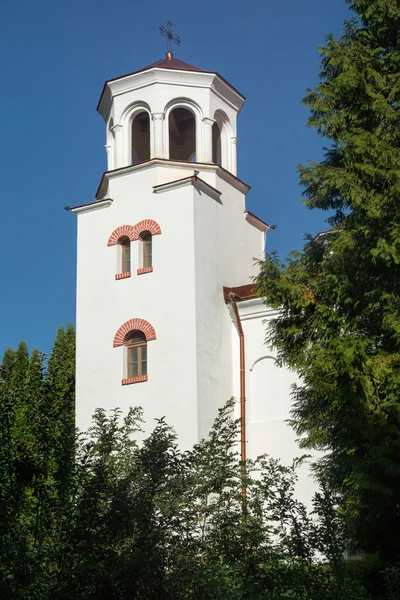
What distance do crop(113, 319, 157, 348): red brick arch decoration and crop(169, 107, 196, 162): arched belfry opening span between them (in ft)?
17.9

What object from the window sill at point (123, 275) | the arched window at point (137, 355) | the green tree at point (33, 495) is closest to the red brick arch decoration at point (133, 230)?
the window sill at point (123, 275)

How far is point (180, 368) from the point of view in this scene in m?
18.6

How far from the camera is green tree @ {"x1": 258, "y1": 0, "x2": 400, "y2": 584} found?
443 inches

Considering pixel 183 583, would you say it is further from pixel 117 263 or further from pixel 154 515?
pixel 117 263

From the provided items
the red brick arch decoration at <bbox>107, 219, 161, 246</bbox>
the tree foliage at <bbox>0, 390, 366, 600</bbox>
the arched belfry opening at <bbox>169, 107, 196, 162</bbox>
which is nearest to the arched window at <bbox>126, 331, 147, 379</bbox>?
the red brick arch decoration at <bbox>107, 219, 161, 246</bbox>

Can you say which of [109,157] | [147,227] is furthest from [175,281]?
[109,157]

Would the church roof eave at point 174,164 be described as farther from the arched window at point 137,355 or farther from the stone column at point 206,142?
the arched window at point 137,355

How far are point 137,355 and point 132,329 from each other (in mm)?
572

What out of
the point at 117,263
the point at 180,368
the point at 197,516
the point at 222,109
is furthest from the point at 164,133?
the point at 197,516

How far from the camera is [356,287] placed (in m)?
12.8

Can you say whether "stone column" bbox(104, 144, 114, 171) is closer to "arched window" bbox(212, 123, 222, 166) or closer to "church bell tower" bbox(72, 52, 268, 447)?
"church bell tower" bbox(72, 52, 268, 447)

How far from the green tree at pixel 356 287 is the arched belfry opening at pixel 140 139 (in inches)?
359

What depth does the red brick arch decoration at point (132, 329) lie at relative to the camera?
62.8ft

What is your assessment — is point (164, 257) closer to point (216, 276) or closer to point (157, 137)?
point (216, 276)
